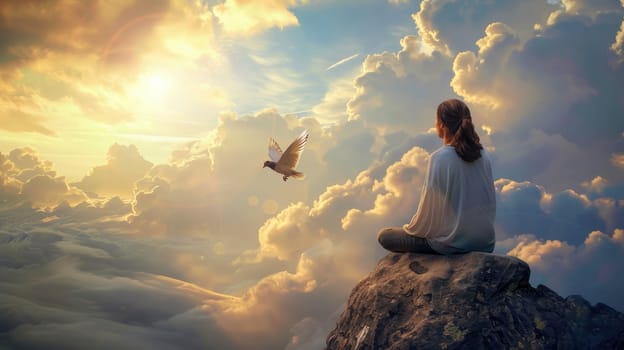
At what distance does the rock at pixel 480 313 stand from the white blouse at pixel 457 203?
40cm

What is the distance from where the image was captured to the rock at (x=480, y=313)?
20.9ft

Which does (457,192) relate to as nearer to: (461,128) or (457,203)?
(457,203)

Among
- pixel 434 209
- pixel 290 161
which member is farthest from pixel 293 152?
pixel 434 209

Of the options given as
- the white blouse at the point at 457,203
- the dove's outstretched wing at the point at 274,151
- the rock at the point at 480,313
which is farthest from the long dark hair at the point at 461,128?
the dove's outstretched wing at the point at 274,151

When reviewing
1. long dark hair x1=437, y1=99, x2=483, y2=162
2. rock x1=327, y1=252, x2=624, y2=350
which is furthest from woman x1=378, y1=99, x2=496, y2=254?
rock x1=327, y1=252, x2=624, y2=350

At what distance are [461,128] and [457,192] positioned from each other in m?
1.31

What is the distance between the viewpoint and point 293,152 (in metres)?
12.2

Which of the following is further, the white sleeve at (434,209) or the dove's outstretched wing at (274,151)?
the dove's outstretched wing at (274,151)

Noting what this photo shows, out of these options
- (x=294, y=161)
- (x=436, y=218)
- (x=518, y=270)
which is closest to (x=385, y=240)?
(x=436, y=218)

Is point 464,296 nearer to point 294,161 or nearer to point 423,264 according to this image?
point 423,264

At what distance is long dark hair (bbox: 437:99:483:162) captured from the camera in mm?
7051

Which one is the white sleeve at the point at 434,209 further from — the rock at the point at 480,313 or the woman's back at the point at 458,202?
the rock at the point at 480,313

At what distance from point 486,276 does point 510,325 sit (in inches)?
36.2

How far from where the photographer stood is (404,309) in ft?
24.2
